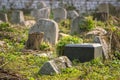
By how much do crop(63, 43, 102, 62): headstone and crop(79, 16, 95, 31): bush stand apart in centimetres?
354

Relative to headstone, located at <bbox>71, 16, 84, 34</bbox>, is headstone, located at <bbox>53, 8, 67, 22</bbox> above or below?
below

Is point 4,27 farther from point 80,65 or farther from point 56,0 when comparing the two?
point 56,0

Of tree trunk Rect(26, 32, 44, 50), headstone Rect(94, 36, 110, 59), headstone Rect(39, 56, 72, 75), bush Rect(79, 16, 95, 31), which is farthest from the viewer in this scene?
bush Rect(79, 16, 95, 31)

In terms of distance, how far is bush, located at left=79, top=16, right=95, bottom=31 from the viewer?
11.9m

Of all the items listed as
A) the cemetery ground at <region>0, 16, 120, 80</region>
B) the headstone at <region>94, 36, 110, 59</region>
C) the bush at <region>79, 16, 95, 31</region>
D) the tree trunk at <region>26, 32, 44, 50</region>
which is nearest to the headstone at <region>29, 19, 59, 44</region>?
the cemetery ground at <region>0, 16, 120, 80</region>

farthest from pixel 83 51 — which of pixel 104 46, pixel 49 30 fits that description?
pixel 49 30

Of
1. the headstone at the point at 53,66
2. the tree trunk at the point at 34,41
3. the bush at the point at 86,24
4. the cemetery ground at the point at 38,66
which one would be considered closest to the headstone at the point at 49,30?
the cemetery ground at the point at 38,66

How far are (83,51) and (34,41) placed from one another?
2.03m

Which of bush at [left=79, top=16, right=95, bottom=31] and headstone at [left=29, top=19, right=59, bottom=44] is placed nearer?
headstone at [left=29, top=19, right=59, bottom=44]

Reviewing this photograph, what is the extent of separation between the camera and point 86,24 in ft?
39.7

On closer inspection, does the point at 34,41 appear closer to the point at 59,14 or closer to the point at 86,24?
the point at 86,24

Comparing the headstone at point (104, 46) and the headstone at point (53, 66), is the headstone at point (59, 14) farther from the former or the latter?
the headstone at point (53, 66)

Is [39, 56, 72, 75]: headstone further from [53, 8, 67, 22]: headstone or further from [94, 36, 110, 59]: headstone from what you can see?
[53, 8, 67, 22]: headstone

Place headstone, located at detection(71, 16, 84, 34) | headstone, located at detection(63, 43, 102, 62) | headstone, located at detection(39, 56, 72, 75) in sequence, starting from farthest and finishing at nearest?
headstone, located at detection(71, 16, 84, 34) → headstone, located at detection(63, 43, 102, 62) → headstone, located at detection(39, 56, 72, 75)
